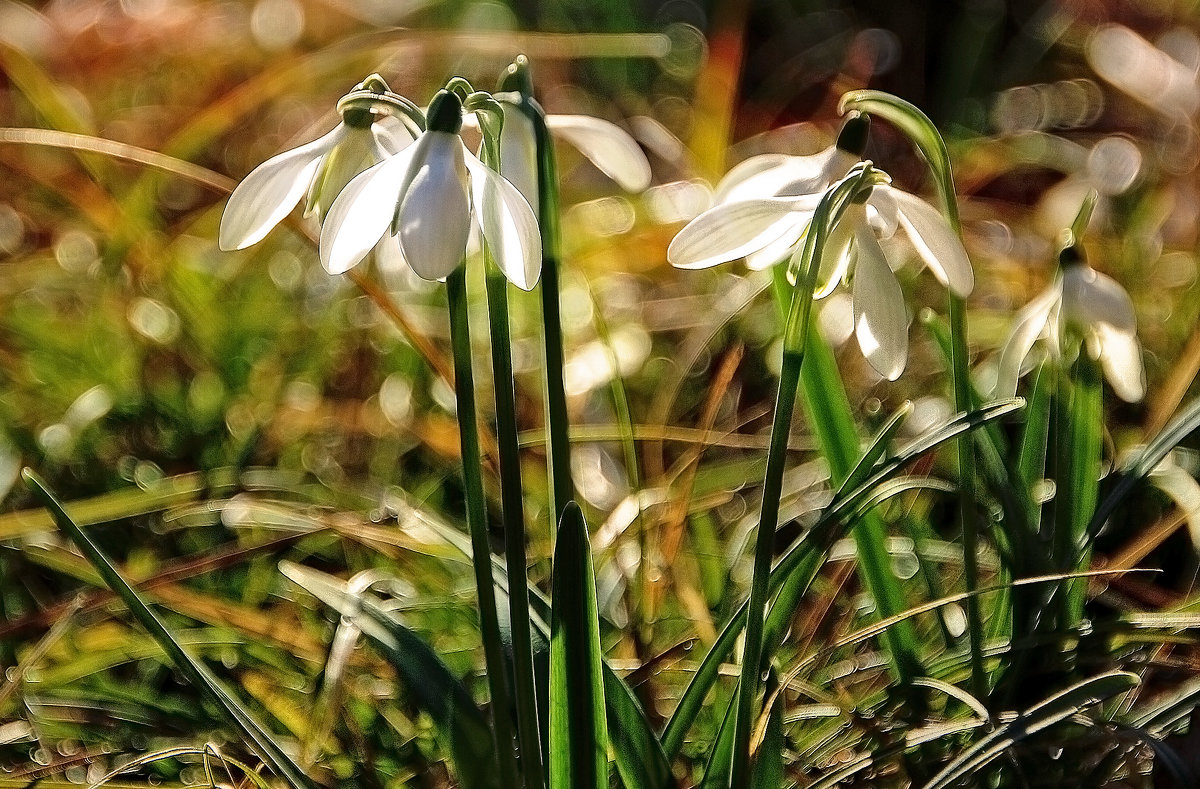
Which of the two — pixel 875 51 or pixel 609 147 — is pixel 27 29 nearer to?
pixel 875 51

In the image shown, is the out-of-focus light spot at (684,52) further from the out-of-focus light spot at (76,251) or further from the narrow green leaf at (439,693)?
the narrow green leaf at (439,693)

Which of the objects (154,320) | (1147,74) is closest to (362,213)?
(154,320)

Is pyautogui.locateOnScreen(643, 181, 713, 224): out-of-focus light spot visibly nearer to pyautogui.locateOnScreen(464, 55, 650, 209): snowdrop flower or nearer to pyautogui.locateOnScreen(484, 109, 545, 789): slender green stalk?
pyautogui.locateOnScreen(464, 55, 650, 209): snowdrop flower

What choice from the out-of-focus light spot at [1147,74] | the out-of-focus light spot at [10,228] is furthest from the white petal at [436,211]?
the out-of-focus light spot at [1147,74]

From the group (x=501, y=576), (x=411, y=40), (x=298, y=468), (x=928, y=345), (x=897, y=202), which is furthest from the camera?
(x=411, y=40)

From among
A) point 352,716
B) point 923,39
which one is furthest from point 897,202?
point 923,39

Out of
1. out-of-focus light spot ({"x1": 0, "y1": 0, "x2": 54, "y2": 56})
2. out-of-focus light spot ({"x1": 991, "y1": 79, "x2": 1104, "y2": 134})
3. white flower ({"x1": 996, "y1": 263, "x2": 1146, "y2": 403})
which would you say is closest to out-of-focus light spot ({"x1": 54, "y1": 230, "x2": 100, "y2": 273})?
out-of-focus light spot ({"x1": 0, "y1": 0, "x2": 54, "y2": 56})

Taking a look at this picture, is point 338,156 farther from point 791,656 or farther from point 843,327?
point 843,327
